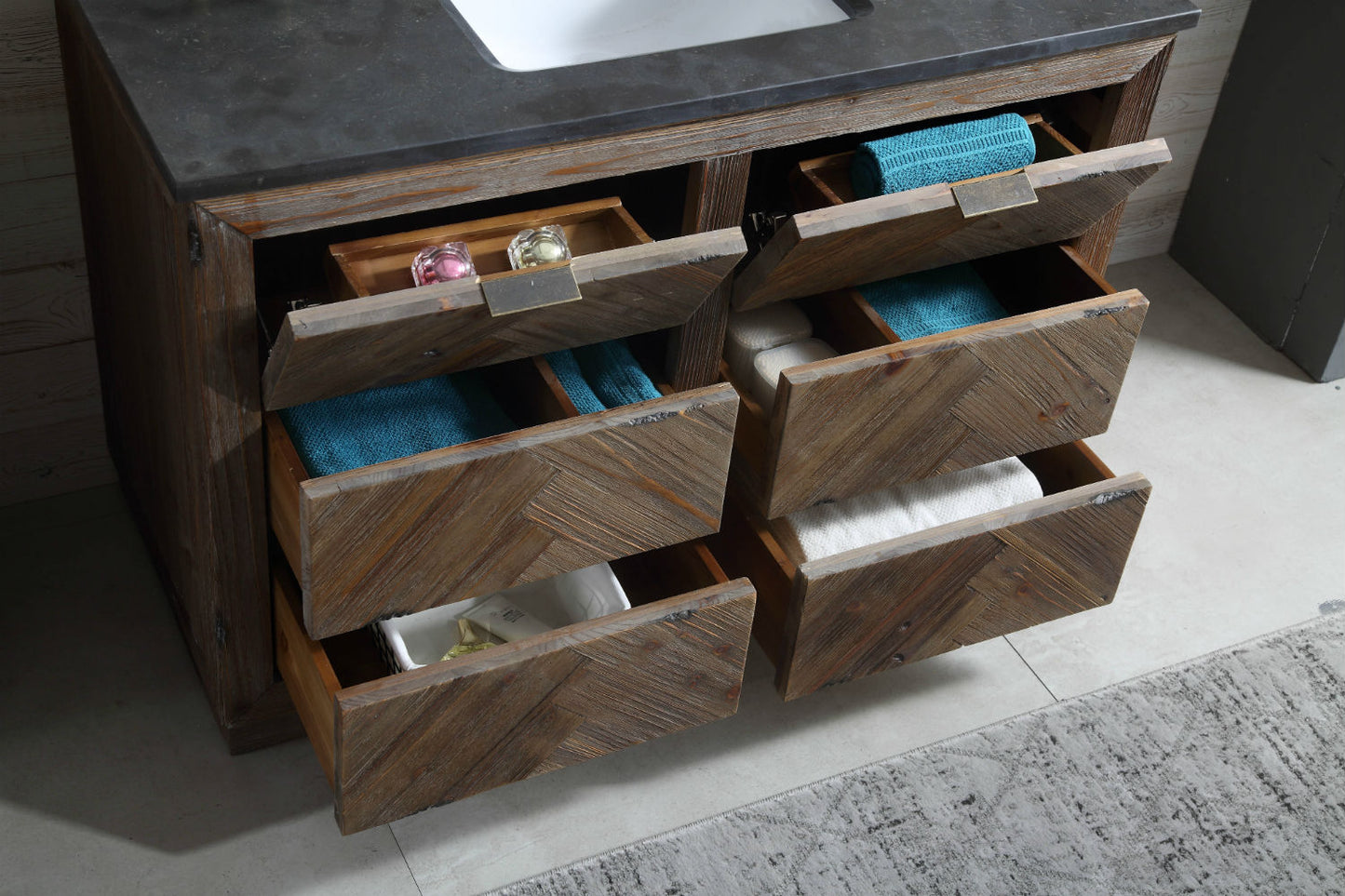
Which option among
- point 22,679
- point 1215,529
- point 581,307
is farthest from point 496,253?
point 1215,529

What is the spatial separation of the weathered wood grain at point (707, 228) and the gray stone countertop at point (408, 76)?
0.07 meters

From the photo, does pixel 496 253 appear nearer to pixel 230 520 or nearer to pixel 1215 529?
pixel 230 520

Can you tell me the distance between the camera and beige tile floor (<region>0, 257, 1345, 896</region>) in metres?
1.53

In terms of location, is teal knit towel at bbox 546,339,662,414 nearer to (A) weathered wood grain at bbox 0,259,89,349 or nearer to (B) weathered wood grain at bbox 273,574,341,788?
(B) weathered wood grain at bbox 273,574,341,788

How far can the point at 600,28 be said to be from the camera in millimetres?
1515

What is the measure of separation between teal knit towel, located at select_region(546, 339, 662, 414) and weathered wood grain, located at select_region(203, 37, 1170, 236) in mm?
207

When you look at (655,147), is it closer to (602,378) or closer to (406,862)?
(602,378)

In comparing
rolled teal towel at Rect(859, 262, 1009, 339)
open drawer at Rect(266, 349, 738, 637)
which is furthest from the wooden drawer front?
rolled teal towel at Rect(859, 262, 1009, 339)

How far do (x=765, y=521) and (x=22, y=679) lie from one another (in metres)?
0.84

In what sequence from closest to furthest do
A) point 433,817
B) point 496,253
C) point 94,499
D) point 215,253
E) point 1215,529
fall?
point 215,253
point 496,253
point 433,817
point 94,499
point 1215,529

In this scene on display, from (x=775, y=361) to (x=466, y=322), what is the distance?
0.44 meters

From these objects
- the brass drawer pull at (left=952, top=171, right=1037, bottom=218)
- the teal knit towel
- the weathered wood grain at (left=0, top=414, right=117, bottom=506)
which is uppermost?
the brass drawer pull at (left=952, top=171, right=1037, bottom=218)

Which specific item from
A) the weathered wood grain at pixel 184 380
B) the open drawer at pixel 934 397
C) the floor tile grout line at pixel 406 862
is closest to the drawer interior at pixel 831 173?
the open drawer at pixel 934 397

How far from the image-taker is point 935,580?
1.50 meters
